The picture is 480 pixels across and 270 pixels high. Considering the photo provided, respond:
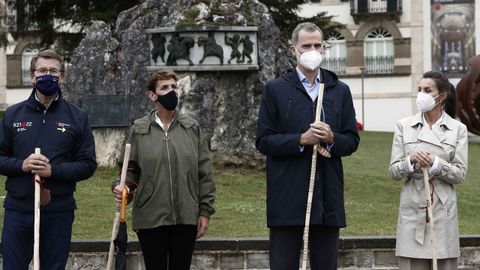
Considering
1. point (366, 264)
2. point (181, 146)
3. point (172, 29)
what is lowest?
point (366, 264)

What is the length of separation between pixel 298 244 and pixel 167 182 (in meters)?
0.99

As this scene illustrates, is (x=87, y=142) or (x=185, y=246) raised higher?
(x=87, y=142)

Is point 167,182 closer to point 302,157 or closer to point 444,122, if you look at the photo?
point 302,157

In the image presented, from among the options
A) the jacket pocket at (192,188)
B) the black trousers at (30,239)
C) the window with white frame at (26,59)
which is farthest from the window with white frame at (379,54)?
the black trousers at (30,239)

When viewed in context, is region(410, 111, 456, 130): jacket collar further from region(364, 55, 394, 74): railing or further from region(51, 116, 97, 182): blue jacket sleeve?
region(364, 55, 394, 74): railing

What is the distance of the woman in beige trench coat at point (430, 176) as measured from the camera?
7.82 m

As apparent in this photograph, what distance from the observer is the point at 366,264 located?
10055 mm

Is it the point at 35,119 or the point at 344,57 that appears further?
the point at 344,57

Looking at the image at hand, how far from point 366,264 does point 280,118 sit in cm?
341

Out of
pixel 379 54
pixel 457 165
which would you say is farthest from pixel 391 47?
pixel 457 165

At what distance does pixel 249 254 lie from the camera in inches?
391

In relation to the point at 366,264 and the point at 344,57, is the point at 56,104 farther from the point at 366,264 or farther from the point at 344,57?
the point at 344,57

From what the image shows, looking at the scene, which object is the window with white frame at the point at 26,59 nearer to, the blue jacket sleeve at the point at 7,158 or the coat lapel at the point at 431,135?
the coat lapel at the point at 431,135

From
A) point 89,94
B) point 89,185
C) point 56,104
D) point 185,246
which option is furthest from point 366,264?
point 89,94
